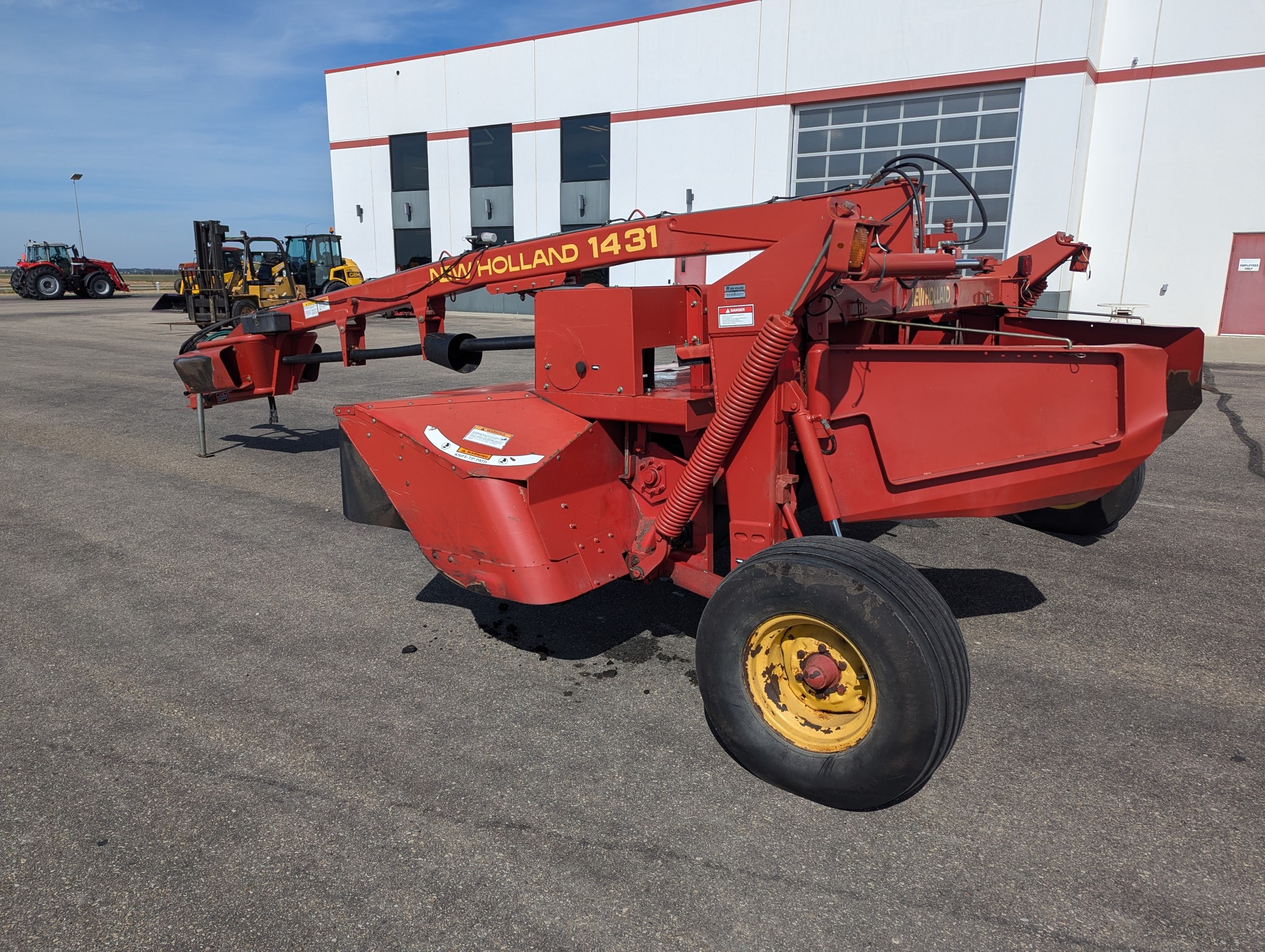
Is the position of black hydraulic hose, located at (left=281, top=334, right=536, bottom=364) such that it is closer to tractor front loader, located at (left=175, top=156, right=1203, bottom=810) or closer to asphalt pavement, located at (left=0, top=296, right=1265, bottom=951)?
tractor front loader, located at (left=175, top=156, right=1203, bottom=810)

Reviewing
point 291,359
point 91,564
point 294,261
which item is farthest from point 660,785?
point 294,261

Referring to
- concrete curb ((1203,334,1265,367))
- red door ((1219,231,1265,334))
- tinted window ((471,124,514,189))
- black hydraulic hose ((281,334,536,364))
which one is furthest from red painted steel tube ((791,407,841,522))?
tinted window ((471,124,514,189))

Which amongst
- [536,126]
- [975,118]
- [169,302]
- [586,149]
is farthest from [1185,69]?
[169,302]

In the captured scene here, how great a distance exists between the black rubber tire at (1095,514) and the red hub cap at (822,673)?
2827 millimetres

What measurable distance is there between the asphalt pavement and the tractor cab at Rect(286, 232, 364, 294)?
885 inches

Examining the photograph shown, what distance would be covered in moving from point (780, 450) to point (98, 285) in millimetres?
40887

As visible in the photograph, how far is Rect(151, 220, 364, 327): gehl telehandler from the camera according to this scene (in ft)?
75.3

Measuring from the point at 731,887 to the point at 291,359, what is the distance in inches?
231

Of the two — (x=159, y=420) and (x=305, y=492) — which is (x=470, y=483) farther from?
(x=159, y=420)

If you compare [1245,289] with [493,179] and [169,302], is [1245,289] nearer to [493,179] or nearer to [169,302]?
[493,179]

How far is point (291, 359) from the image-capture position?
6902 millimetres

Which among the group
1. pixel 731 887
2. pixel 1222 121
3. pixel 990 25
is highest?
pixel 990 25

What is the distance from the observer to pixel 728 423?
3.22 metres

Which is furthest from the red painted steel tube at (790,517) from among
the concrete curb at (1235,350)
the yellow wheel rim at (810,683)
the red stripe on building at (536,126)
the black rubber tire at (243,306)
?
the red stripe on building at (536,126)
